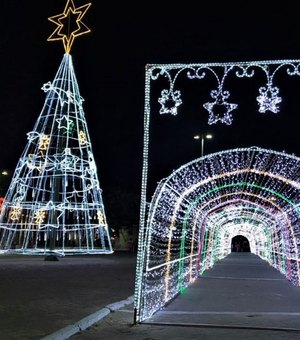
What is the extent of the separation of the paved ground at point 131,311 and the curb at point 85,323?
0.02m

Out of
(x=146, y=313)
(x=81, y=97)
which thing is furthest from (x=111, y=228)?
(x=146, y=313)

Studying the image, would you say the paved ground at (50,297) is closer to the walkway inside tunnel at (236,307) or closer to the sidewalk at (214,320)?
the sidewalk at (214,320)

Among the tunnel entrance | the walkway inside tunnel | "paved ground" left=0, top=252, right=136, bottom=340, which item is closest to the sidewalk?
the walkway inside tunnel

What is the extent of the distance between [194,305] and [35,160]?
1876 cm

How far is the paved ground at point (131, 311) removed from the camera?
8234 millimetres

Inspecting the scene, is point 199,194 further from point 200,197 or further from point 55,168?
point 55,168

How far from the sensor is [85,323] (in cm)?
880

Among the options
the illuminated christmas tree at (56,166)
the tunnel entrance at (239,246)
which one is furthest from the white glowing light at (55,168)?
the tunnel entrance at (239,246)

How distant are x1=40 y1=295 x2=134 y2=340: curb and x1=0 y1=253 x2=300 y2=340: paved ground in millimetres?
22

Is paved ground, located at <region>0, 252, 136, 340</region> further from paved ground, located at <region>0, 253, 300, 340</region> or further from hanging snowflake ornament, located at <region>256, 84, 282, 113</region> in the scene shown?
hanging snowflake ornament, located at <region>256, 84, 282, 113</region>

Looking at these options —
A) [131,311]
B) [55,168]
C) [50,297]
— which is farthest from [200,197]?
[55,168]

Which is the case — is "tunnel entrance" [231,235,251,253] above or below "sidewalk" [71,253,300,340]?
above

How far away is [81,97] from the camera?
30266mm

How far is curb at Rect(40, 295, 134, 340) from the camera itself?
7.61m
